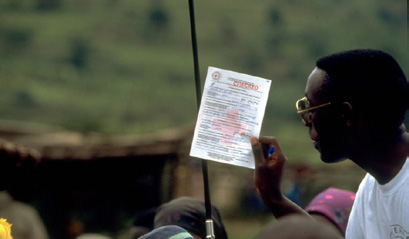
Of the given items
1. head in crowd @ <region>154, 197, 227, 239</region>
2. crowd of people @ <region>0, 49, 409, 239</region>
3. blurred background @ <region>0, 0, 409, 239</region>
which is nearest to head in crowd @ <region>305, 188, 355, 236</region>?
head in crowd @ <region>154, 197, 227, 239</region>

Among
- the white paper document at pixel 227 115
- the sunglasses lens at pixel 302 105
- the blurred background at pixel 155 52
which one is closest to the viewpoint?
the white paper document at pixel 227 115

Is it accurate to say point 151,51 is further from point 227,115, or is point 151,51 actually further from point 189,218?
point 227,115

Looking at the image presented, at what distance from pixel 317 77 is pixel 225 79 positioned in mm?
436

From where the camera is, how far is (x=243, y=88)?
9.23 feet

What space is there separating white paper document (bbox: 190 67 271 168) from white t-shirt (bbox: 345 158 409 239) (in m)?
0.60

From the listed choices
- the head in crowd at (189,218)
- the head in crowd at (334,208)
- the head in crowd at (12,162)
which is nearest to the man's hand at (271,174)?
the head in crowd at (189,218)

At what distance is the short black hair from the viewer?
9.73ft

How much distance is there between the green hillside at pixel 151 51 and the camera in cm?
5878

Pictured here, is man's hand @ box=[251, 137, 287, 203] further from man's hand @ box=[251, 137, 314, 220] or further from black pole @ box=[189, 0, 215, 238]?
black pole @ box=[189, 0, 215, 238]

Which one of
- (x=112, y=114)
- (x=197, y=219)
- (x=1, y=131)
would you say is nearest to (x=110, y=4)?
(x=112, y=114)

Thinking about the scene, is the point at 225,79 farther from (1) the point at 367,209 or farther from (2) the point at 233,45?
(2) the point at 233,45

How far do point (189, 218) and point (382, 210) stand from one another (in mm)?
1263

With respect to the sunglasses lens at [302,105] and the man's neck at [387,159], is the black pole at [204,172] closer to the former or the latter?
the sunglasses lens at [302,105]

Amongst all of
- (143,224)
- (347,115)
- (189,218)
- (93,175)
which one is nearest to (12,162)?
(143,224)
